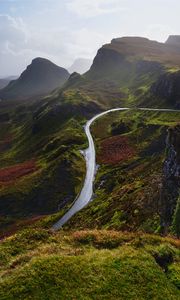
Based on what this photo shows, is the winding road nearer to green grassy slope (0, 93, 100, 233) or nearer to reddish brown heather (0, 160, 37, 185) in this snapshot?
green grassy slope (0, 93, 100, 233)

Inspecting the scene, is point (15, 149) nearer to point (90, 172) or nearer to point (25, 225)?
point (90, 172)

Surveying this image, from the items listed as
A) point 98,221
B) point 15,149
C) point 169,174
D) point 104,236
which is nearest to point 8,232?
point 98,221

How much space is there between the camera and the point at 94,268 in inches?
872

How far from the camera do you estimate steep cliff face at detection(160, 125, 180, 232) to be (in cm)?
3816

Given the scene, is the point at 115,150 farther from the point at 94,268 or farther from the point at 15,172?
the point at 94,268

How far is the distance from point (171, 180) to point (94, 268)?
22.8 m

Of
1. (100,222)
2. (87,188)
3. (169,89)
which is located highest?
(100,222)

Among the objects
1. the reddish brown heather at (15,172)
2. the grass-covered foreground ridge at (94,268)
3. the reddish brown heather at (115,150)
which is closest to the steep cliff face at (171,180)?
the grass-covered foreground ridge at (94,268)

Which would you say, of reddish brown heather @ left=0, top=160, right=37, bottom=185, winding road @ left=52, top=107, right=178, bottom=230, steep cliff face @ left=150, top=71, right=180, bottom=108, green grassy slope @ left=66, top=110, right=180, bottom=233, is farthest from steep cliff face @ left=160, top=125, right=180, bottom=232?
steep cliff face @ left=150, top=71, right=180, bottom=108

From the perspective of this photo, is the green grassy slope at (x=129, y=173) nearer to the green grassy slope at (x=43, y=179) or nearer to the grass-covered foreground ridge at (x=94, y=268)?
the green grassy slope at (x=43, y=179)

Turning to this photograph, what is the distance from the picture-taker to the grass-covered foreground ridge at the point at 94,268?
803 inches

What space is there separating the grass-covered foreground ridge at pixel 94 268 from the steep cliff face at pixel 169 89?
478ft

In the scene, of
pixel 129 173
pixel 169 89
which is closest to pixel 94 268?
pixel 129 173

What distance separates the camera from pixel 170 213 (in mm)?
37688
